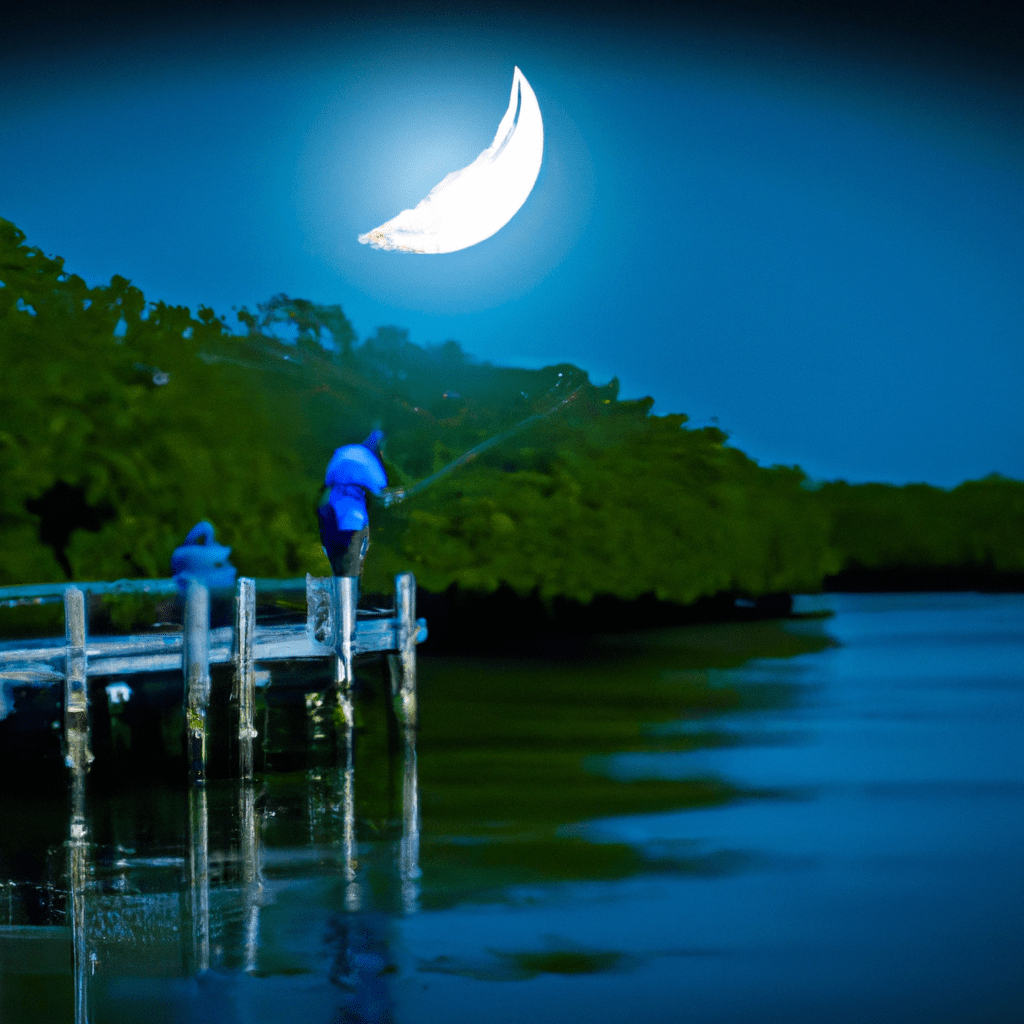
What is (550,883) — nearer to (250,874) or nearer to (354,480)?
(250,874)

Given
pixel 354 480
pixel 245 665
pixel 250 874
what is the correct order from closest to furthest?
pixel 250 874 → pixel 245 665 → pixel 354 480

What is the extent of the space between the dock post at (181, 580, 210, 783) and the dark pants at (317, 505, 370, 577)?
128cm

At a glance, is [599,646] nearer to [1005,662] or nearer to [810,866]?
[1005,662]

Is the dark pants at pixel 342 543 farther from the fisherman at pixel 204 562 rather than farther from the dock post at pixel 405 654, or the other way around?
the fisherman at pixel 204 562

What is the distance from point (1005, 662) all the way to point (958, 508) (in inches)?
1784

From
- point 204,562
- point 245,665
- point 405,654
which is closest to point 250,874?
point 245,665

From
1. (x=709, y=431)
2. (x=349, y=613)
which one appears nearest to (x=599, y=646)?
(x=709, y=431)

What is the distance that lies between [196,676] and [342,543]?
1619 mm

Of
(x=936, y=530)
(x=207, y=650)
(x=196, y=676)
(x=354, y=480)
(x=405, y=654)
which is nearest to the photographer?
(x=196, y=676)

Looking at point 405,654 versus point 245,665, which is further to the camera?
point 405,654

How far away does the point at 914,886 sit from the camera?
736cm

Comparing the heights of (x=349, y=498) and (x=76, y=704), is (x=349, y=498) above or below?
above

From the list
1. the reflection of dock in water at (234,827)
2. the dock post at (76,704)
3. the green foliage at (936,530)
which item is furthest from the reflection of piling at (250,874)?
the green foliage at (936,530)

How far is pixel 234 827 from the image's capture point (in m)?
8.37
